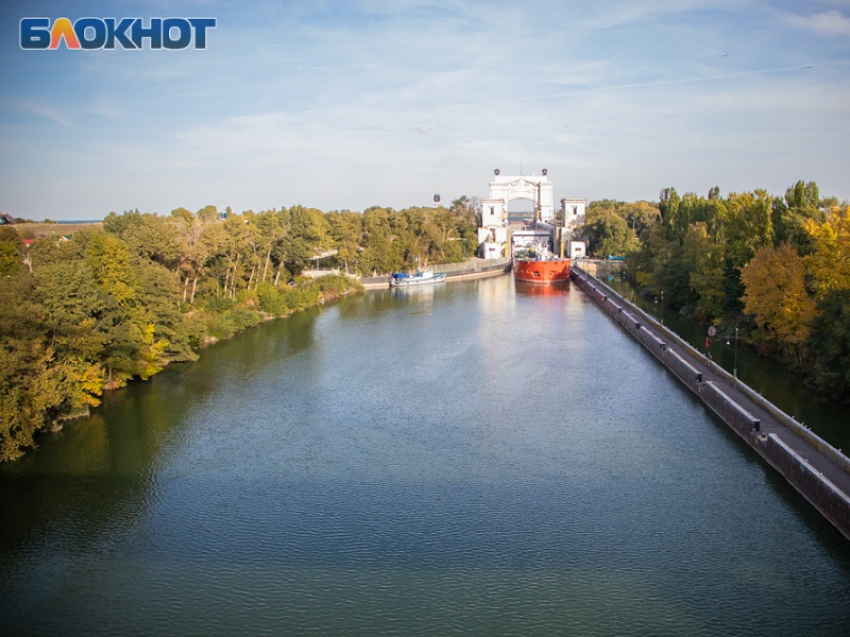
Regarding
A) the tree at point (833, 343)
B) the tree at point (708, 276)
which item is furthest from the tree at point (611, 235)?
the tree at point (833, 343)

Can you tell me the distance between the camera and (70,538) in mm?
7605

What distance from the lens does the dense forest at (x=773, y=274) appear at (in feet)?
37.0

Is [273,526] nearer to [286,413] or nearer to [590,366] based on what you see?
[286,413]

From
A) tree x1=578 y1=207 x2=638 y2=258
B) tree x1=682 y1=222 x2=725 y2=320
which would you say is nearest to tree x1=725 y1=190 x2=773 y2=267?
tree x1=682 y1=222 x2=725 y2=320

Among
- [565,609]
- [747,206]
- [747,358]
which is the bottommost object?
[565,609]

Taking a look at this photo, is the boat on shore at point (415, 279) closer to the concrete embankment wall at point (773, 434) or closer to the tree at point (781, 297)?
the concrete embankment wall at point (773, 434)

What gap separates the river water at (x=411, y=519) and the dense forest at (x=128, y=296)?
0.75m

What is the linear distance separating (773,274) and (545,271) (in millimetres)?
18565

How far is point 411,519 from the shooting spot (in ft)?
25.5

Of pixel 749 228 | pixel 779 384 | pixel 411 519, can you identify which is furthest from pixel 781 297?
pixel 411 519

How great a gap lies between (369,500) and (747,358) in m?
9.87

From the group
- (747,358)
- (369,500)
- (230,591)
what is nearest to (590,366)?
(747,358)

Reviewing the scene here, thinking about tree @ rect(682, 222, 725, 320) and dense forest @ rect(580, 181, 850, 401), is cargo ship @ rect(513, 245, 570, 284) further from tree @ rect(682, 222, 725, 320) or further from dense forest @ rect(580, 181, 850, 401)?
tree @ rect(682, 222, 725, 320)

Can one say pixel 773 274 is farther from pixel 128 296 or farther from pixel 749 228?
pixel 128 296
